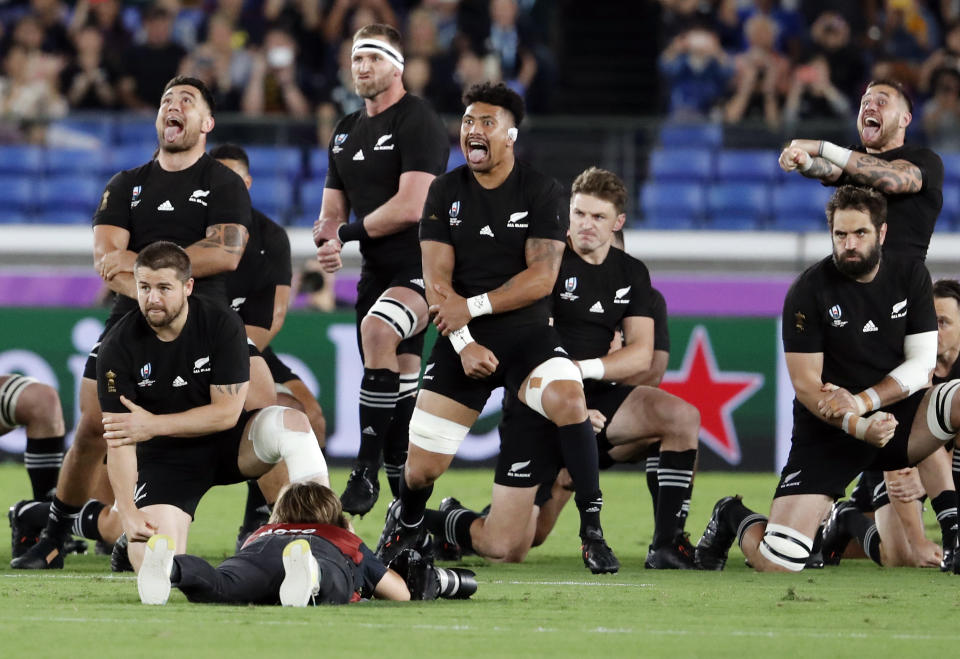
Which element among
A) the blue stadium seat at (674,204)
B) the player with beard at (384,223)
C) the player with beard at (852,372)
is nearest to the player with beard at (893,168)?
the player with beard at (852,372)

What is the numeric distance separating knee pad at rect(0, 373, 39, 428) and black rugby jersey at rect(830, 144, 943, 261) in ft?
14.8

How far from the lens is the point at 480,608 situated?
6578mm

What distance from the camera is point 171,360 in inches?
303

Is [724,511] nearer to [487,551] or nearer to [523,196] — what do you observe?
[487,551]

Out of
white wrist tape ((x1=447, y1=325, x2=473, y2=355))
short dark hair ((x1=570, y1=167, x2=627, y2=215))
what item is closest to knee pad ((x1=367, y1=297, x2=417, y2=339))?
white wrist tape ((x1=447, y1=325, x2=473, y2=355))

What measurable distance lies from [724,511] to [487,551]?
1.29 m

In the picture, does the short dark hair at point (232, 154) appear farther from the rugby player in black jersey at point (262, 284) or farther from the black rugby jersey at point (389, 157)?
the black rugby jersey at point (389, 157)

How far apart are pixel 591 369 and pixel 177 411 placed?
7.67 feet

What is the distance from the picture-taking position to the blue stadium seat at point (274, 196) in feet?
55.7

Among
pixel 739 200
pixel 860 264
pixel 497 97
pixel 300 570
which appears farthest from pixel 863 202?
pixel 739 200

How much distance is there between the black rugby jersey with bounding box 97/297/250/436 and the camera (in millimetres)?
7645

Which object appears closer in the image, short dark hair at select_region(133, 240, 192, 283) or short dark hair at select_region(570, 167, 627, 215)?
short dark hair at select_region(133, 240, 192, 283)

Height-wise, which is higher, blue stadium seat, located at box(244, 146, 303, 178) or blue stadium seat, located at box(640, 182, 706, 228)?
blue stadium seat, located at box(244, 146, 303, 178)

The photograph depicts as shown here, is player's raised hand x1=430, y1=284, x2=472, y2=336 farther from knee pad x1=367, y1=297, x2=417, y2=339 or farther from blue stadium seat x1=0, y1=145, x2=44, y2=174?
blue stadium seat x1=0, y1=145, x2=44, y2=174
